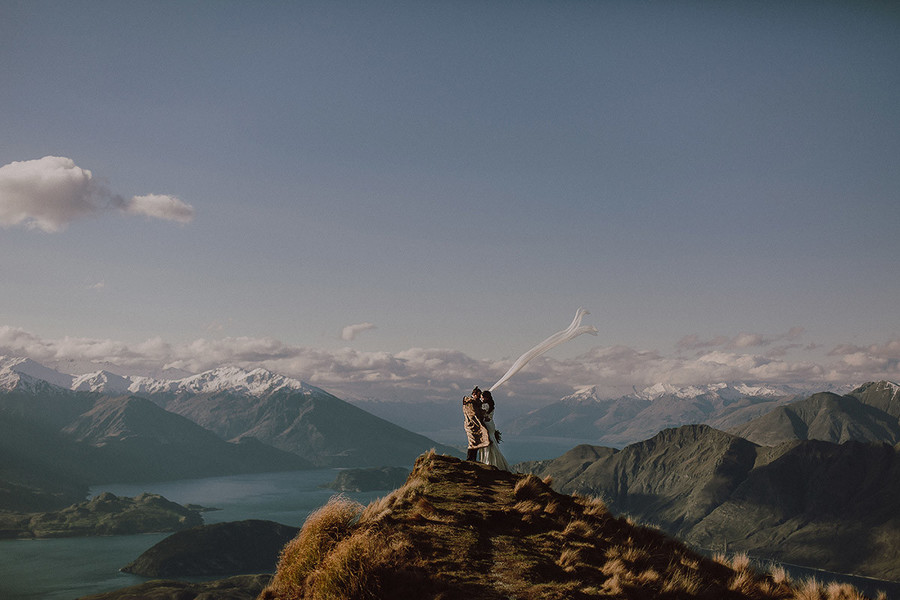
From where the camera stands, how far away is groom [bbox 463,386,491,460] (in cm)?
2986

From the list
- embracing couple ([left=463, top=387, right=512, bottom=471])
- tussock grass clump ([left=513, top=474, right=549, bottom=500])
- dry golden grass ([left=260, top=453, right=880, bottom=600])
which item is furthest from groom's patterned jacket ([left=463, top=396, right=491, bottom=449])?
dry golden grass ([left=260, top=453, right=880, bottom=600])

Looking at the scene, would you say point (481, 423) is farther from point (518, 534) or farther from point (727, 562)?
point (727, 562)

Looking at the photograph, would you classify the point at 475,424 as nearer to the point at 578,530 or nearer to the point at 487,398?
the point at 487,398

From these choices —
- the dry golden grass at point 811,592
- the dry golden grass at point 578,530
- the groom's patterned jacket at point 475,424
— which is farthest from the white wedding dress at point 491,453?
the dry golden grass at point 811,592

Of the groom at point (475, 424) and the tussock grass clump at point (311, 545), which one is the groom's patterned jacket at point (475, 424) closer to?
the groom at point (475, 424)

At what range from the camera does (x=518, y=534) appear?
19406 millimetres

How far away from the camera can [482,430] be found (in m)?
29.9

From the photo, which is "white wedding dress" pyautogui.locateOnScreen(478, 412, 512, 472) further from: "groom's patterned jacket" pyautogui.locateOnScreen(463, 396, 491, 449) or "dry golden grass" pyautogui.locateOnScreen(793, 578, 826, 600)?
"dry golden grass" pyautogui.locateOnScreen(793, 578, 826, 600)

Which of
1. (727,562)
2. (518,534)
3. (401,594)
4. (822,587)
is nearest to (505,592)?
(401,594)

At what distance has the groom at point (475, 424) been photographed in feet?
98.0

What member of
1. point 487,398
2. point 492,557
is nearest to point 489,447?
point 487,398

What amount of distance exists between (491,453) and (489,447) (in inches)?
12.9

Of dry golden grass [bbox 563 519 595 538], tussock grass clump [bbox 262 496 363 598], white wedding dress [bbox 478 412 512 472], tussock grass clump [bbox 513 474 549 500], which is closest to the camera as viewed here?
tussock grass clump [bbox 262 496 363 598]

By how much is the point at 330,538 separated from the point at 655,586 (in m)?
9.64
